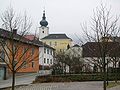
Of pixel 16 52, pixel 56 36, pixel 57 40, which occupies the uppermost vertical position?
pixel 56 36

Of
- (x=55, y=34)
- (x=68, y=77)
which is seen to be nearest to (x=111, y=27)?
(x=68, y=77)

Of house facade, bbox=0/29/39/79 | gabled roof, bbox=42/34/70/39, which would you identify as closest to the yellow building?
gabled roof, bbox=42/34/70/39

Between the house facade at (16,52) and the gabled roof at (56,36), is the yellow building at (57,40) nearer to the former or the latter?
the gabled roof at (56,36)

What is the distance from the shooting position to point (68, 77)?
42406 mm

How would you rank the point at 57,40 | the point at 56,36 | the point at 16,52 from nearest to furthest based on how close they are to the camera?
the point at 16,52, the point at 57,40, the point at 56,36

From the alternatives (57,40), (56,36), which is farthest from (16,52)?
(56,36)

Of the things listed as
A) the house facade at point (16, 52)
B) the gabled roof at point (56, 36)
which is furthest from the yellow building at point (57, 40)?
the house facade at point (16, 52)

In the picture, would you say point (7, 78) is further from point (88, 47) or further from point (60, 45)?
point (60, 45)

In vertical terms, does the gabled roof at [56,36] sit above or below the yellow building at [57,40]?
above

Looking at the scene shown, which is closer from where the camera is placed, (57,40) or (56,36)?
(57,40)

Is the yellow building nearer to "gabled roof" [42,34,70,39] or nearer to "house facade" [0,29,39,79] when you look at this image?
"gabled roof" [42,34,70,39]

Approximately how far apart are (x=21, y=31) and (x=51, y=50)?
206 feet

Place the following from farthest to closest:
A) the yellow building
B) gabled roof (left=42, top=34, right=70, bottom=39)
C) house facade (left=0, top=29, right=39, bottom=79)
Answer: gabled roof (left=42, top=34, right=70, bottom=39)
the yellow building
house facade (left=0, top=29, right=39, bottom=79)

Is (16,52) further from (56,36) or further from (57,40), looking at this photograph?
(56,36)
